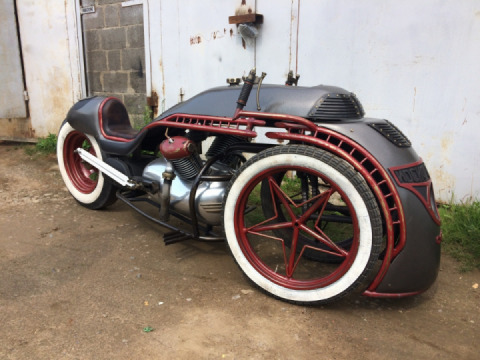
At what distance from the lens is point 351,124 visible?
2074 millimetres

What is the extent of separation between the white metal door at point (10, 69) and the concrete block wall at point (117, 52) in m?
1.27

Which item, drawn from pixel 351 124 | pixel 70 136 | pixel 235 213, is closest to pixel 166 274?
pixel 235 213

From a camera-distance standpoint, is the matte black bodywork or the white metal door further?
the white metal door

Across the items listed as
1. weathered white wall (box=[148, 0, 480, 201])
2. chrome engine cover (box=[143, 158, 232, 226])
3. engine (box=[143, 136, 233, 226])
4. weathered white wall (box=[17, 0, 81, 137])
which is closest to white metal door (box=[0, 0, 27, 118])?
weathered white wall (box=[17, 0, 81, 137])

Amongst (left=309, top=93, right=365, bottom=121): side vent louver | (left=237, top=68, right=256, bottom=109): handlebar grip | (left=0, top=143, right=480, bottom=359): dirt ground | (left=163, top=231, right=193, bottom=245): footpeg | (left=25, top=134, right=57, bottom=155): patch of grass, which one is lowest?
(left=0, top=143, right=480, bottom=359): dirt ground

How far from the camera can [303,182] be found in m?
2.47

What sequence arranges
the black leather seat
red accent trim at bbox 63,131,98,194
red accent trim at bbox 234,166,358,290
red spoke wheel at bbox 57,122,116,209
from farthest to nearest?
red accent trim at bbox 63,131,98,194
red spoke wheel at bbox 57,122,116,209
the black leather seat
red accent trim at bbox 234,166,358,290

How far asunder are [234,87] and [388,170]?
1.01 meters

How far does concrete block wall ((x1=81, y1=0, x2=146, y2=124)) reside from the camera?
527 centimetres

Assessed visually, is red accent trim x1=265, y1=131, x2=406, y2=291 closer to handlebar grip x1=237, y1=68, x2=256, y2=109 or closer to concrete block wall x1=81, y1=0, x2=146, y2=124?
handlebar grip x1=237, y1=68, x2=256, y2=109

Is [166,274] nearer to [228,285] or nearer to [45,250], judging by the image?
[228,285]

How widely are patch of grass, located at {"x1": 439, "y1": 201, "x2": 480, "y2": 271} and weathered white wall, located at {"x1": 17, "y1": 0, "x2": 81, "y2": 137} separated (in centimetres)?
514

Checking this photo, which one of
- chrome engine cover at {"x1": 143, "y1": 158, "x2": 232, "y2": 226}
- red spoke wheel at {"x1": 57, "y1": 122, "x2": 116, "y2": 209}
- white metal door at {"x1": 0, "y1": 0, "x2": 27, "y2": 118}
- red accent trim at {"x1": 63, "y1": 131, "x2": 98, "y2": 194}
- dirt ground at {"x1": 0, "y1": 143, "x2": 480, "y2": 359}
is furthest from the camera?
white metal door at {"x1": 0, "y1": 0, "x2": 27, "y2": 118}

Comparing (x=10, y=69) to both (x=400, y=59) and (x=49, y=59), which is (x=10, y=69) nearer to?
(x=49, y=59)
